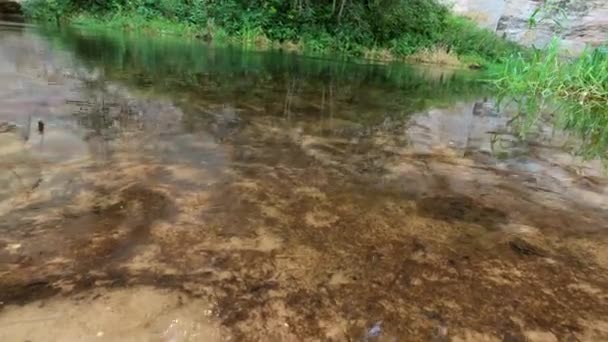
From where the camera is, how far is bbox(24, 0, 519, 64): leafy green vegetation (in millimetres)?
10242

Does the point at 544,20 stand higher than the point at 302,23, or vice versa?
the point at 544,20

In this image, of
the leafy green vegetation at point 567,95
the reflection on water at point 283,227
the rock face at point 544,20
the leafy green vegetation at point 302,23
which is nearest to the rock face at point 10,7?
the leafy green vegetation at point 302,23

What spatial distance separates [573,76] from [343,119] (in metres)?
3.19

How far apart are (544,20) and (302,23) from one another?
6.05 m

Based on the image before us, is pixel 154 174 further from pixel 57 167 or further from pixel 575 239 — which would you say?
pixel 575 239

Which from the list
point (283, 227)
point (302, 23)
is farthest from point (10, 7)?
point (283, 227)

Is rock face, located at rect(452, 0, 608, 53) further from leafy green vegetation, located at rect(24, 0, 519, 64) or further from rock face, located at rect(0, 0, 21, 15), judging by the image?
rock face, located at rect(0, 0, 21, 15)

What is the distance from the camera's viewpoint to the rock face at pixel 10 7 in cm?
1089

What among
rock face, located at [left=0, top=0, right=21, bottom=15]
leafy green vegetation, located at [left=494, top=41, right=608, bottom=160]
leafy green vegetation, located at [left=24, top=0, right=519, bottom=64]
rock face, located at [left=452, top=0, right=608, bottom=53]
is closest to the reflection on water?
leafy green vegetation, located at [left=494, top=41, right=608, bottom=160]

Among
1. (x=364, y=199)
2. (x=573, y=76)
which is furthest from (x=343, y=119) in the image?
(x=573, y=76)

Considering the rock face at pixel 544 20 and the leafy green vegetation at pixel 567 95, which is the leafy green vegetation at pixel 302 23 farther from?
the leafy green vegetation at pixel 567 95

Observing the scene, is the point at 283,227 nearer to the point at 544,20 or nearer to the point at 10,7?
the point at 544,20

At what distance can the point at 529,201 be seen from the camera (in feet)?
5.83

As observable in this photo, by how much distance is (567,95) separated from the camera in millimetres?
4859
